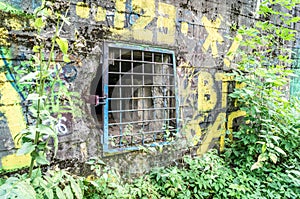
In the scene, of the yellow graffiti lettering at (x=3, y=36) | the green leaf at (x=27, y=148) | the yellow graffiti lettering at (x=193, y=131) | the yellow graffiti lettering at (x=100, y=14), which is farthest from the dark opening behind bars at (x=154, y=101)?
the green leaf at (x=27, y=148)

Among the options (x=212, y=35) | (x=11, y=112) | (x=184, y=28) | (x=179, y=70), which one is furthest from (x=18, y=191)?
(x=212, y=35)

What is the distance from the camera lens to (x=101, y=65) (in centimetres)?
229

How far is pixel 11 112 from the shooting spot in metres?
1.84

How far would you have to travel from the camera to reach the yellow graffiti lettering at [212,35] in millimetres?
3104

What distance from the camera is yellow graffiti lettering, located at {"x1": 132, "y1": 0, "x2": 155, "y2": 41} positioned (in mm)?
2482

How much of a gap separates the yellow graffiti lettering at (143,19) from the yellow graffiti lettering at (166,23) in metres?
0.11

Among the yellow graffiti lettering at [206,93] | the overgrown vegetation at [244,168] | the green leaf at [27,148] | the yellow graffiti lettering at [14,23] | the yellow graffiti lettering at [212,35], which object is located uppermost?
the yellow graffiti lettering at [212,35]

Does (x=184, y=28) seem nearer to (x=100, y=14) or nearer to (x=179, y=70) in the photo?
(x=179, y=70)

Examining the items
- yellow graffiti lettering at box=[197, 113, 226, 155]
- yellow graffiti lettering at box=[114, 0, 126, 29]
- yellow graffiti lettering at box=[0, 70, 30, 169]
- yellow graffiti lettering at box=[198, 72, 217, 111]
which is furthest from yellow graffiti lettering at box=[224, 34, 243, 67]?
yellow graffiti lettering at box=[0, 70, 30, 169]

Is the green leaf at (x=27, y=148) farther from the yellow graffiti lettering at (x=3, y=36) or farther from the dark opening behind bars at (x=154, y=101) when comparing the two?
the dark opening behind bars at (x=154, y=101)

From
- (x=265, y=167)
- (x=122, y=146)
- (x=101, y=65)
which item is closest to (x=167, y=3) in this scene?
(x=101, y=65)

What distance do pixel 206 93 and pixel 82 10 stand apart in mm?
1835

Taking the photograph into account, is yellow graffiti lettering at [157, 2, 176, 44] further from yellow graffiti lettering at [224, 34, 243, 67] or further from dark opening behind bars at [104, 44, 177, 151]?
yellow graffiti lettering at [224, 34, 243, 67]

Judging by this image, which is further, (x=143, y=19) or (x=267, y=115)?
(x=267, y=115)
